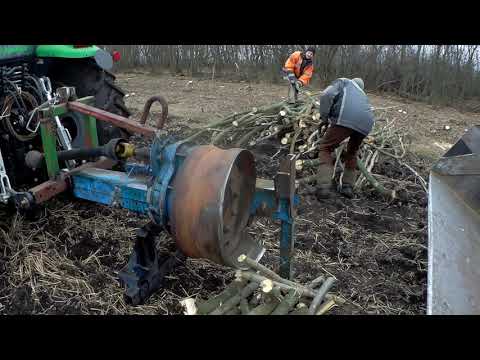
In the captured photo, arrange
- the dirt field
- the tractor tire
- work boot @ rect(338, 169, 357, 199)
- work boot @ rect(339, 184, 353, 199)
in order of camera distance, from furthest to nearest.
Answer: work boot @ rect(338, 169, 357, 199)
work boot @ rect(339, 184, 353, 199)
the tractor tire
the dirt field

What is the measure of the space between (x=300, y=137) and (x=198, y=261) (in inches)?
110

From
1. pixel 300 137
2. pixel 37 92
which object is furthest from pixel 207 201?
pixel 300 137

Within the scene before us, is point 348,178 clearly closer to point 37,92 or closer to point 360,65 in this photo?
point 37,92

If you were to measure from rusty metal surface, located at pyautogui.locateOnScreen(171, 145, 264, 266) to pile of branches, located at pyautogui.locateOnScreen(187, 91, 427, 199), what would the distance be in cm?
244

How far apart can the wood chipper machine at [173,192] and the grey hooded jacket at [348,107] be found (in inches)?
83.9

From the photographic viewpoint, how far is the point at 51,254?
3.60m

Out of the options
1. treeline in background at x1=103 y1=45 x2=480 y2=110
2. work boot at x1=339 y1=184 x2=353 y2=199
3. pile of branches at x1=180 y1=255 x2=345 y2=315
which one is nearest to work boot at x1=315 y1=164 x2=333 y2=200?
work boot at x1=339 y1=184 x2=353 y2=199

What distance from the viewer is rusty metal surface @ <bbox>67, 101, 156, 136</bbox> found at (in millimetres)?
3039

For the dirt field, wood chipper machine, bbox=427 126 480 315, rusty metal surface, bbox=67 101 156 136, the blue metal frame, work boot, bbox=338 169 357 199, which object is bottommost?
the dirt field

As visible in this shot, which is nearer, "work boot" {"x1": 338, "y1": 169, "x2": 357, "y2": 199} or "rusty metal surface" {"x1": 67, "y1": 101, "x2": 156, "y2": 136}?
"rusty metal surface" {"x1": 67, "y1": 101, "x2": 156, "y2": 136}

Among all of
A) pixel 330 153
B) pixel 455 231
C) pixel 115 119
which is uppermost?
pixel 115 119

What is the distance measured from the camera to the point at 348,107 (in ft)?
15.7

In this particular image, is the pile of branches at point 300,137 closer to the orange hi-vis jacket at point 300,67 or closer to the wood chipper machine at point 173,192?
the orange hi-vis jacket at point 300,67

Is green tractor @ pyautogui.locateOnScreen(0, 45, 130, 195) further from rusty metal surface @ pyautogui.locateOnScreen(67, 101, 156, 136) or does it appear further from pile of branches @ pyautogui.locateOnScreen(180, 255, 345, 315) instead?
pile of branches @ pyautogui.locateOnScreen(180, 255, 345, 315)
